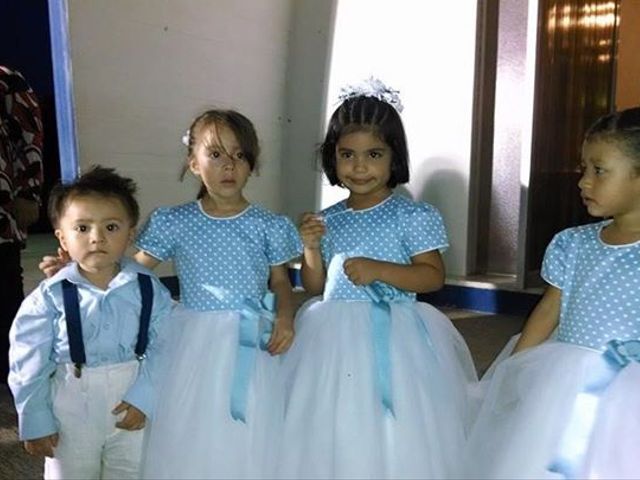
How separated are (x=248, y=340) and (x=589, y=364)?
61cm

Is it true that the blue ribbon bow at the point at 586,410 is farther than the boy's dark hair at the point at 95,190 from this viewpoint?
No

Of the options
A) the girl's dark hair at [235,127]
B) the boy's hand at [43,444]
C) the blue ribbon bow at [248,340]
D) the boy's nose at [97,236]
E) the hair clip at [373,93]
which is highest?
the hair clip at [373,93]

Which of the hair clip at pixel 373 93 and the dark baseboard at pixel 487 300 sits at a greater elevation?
the hair clip at pixel 373 93

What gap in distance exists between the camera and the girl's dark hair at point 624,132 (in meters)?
1.20

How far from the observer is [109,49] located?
294 cm

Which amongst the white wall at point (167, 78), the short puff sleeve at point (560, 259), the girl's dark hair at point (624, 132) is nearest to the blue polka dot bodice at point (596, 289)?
the short puff sleeve at point (560, 259)

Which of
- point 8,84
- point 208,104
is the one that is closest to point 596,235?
point 8,84

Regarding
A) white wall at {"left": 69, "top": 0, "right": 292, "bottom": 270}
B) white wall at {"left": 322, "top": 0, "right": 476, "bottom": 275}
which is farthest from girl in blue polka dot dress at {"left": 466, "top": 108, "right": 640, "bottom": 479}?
white wall at {"left": 69, "top": 0, "right": 292, "bottom": 270}

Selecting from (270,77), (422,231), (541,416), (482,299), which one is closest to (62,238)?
(422,231)

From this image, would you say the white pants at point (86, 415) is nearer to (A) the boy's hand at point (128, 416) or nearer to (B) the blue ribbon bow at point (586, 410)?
(A) the boy's hand at point (128, 416)

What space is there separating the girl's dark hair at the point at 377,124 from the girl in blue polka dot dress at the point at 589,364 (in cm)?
37

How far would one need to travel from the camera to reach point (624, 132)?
120 cm

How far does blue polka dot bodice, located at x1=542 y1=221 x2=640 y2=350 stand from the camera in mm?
1208

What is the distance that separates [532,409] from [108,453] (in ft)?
2.48
